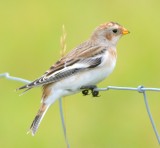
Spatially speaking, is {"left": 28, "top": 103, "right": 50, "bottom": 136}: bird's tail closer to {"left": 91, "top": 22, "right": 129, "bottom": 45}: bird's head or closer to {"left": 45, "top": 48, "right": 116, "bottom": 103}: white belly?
{"left": 45, "top": 48, "right": 116, "bottom": 103}: white belly

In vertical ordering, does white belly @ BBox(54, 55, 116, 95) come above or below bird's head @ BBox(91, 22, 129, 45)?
below

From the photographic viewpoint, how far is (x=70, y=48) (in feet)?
49.8

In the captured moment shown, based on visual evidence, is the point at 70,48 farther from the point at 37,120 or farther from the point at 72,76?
the point at 37,120

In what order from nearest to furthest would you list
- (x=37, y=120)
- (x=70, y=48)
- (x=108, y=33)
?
1. (x=37, y=120)
2. (x=108, y=33)
3. (x=70, y=48)

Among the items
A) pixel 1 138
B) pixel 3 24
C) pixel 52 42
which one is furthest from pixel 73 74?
pixel 3 24

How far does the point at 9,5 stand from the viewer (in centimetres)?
1744

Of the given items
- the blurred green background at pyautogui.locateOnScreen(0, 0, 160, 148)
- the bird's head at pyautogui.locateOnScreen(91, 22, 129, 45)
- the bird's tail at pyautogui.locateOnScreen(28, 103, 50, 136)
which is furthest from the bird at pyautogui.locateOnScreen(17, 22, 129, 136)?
the bird's head at pyautogui.locateOnScreen(91, 22, 129, 45)

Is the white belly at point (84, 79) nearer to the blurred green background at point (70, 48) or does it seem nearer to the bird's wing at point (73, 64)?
the bird's wing at point (73, 64)

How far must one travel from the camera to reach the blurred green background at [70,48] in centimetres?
1266

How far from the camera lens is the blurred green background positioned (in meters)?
12.7

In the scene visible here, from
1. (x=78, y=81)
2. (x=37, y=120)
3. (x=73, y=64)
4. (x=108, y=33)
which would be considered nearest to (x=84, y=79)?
(x=78, y=81)

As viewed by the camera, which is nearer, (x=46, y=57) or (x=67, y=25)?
(x=46, y=57)

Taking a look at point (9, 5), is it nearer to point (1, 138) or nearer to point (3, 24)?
Answer: point (3, 24)

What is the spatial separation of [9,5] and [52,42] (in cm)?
188
